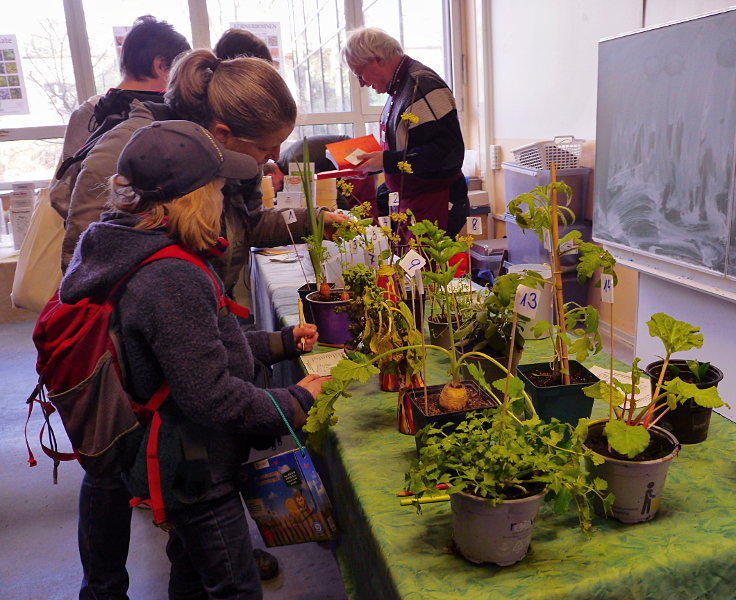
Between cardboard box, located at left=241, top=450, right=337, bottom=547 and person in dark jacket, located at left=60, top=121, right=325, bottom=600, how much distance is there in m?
0.05

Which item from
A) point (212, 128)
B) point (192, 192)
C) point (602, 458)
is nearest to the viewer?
point (602, 458)

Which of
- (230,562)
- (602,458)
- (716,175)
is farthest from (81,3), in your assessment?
(602,458)

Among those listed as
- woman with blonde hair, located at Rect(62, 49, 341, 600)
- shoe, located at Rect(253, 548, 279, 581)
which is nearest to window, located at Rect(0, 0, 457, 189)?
woman with blonde hair, located at Rect(62, 49, 341, 600)

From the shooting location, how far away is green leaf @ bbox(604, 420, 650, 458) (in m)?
0.86

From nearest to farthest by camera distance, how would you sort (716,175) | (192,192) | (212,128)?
(192,192)
(212,128)
(716,175)

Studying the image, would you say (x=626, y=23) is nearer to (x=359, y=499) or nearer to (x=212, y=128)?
(x=212, y=128)

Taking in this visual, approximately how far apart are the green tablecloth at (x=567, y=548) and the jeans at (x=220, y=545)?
0.25 metres

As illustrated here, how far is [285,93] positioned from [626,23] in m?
2.72

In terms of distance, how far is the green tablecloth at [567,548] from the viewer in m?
0.81

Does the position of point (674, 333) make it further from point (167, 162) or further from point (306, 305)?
point (306, 305)

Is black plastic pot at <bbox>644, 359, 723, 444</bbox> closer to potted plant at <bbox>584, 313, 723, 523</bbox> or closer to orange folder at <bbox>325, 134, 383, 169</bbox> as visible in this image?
potted plant at <bbox>584, 313, 723, 523</bbox>

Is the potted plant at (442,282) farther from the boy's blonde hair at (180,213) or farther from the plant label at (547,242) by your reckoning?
the boy's blonde hair at (180,213)

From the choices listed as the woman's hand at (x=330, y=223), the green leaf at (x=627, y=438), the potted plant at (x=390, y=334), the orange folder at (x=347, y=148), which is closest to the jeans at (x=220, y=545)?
the potted plant at (x=390, y=334)

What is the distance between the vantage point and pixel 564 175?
12.5 ft
